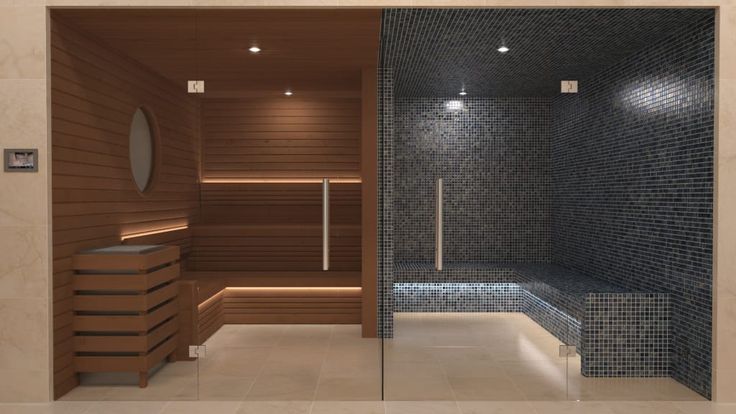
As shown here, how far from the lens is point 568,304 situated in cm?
479

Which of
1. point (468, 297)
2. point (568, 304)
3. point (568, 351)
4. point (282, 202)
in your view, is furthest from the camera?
point (282, 202)

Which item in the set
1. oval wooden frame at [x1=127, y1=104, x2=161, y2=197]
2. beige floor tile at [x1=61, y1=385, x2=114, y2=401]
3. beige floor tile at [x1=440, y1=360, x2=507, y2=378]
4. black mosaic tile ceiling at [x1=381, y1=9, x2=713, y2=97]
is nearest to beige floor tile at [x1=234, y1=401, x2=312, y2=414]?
beige floor tile at [x1=61, y1=385, x2=114, y2=401]

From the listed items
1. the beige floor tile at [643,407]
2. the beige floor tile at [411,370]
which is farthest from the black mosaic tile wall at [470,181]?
the beige floor tile at [643,407]

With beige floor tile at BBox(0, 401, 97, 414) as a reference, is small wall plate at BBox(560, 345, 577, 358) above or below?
above

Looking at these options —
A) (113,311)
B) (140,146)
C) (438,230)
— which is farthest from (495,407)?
(140,146)

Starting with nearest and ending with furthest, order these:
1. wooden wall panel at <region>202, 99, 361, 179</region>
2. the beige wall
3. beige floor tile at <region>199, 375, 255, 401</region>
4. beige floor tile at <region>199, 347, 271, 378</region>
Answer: the beige wall
beige floor tile at <region>199, 375, 255, 401</region>
beige floor tile at <region>199, 347, 271, 378</region>
wooden wall panel at <region>202, 99, 361, 179</region>

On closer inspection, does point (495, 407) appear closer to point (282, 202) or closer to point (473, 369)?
point (473, 369)

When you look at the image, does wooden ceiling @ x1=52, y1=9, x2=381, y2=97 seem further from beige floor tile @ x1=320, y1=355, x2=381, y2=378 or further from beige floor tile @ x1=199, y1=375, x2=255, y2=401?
beige floor tile @ x1=320, y1=355, x2=381, y2=378

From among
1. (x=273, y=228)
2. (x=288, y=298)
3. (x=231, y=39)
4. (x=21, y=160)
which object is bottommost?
(x=288, y=298)

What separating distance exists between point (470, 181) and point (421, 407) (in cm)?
287

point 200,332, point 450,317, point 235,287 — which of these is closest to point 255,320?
point 235,287

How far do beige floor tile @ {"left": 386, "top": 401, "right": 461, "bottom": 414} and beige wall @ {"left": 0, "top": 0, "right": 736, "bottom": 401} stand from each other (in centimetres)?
166

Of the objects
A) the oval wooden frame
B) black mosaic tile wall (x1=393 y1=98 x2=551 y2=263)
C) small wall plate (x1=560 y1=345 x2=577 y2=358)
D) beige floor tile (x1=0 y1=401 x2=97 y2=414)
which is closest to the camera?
beige floor tile (x1=0 y1=401 x2=97 y2=414)

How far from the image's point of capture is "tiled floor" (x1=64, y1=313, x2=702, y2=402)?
4051mm
